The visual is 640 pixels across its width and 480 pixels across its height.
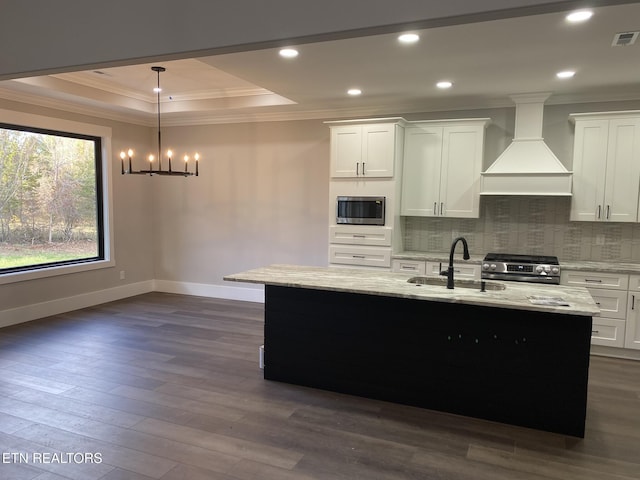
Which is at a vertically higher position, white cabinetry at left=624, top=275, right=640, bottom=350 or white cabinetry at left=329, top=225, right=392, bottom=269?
white cabinetry at left=329, top=225, right=392, bottom=269

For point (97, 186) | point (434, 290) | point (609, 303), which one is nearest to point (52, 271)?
point (97, 186)

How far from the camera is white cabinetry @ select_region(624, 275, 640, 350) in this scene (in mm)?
4371

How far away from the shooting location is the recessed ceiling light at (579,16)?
275cm

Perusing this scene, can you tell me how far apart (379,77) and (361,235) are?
6.03 ft

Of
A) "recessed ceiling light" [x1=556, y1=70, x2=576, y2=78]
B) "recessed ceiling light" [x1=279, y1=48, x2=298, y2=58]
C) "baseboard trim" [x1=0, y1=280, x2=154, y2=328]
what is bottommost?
"baseboard trim" [x1=0, y1=280, x2=154, y2=328]

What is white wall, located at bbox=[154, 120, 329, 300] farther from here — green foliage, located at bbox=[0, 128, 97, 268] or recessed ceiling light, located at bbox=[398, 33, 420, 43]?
recessed ceiling light, located at bbox=[398, 33, 420, 43]

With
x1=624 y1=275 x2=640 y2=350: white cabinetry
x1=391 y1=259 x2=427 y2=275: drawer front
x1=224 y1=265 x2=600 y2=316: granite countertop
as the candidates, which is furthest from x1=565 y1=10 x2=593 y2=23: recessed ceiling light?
x1=391 y1=259 x2=427 y2=275: drawer front

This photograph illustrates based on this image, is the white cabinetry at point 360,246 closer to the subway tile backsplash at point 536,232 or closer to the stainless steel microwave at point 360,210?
the stainless steel microwave at point 360,210

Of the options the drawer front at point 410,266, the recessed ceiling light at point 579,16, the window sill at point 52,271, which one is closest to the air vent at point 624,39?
the recessed ceiling light at point 579,16

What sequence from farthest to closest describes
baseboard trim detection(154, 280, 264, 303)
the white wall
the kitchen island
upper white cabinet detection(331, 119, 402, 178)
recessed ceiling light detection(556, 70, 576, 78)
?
baseboard trim detection(154, 280, 264, 303), the white wall, upper white cabinet detection(331, 119, 402, 178), recessed ceiling light detection(556, 70, 576, 78), the kitchen island

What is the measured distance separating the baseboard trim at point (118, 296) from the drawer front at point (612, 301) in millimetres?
4168

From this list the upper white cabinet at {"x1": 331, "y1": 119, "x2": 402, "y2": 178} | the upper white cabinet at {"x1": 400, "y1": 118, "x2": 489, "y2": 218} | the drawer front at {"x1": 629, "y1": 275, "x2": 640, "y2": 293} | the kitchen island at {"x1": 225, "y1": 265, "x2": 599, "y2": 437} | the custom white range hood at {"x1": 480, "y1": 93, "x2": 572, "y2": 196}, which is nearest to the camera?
the kitchen island at {"x1": 225, "y1": 265, "x2": 599, "y2": 437}

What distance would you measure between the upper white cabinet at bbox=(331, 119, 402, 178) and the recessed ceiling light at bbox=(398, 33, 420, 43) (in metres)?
1.83

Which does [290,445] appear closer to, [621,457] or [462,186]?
[621,457]
